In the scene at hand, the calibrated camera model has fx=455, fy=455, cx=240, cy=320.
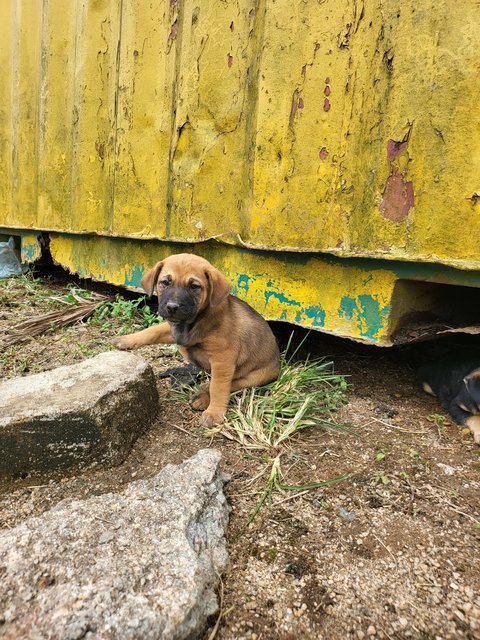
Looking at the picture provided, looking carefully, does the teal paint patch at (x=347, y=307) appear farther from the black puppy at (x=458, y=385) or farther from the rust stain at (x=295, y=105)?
the rust stain at (x=295, y=105)

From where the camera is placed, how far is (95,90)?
5.41 metres

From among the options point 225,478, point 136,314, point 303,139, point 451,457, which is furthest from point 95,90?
point 451,457

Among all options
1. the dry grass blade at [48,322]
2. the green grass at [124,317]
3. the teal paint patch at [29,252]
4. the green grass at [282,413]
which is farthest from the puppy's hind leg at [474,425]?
the teal paint patch at [29,252]

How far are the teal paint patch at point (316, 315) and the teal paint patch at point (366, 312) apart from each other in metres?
0.18

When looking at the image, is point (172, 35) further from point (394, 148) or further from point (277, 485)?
point (277, 485)

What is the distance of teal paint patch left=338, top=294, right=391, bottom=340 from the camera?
10.8 feet

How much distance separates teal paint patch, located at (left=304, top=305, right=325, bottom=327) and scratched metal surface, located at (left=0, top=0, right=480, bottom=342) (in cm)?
2

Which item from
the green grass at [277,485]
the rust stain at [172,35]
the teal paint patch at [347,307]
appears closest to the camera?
the green grass at [277,485]

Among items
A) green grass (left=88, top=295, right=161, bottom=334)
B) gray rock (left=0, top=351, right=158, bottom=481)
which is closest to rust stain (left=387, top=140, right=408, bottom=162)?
gray rock (left=0, top=351, right=158, bottom=481)

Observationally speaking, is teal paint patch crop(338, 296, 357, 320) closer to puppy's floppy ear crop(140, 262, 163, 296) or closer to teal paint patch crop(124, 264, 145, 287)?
puppy's floppy ear crop(140, 262, 163, 296)

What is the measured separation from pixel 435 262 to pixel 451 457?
1239 millimetres

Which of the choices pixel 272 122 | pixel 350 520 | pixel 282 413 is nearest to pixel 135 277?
pixel 272 122

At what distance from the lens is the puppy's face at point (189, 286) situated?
3.05 m

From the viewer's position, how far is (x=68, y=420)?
2.42m
